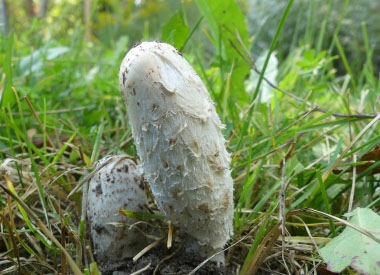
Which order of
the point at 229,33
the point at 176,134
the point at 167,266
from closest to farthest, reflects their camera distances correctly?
the point at 176,134, the point at 167,266, the point at 229,33

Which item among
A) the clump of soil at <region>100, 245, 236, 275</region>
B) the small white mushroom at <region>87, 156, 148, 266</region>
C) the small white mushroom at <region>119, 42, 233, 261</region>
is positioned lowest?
the clump of soil at <region>100, 245, 236, 275</region>

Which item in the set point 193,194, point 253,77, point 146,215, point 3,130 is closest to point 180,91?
point 193,194

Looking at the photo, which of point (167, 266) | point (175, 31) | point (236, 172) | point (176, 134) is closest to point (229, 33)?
point (175, 31)

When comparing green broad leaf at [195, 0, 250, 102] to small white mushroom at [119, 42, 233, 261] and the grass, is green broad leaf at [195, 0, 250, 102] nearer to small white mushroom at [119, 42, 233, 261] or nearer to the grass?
the grass

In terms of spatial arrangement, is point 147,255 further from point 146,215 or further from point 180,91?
point 180,91

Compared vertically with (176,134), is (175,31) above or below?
above

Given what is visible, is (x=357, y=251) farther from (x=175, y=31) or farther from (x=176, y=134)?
(x=175, y=31)

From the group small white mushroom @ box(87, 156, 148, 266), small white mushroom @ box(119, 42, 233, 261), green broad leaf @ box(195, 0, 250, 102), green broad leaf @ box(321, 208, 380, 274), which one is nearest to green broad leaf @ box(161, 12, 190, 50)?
green broad leaf @ box(195, 0, 250, 102)
